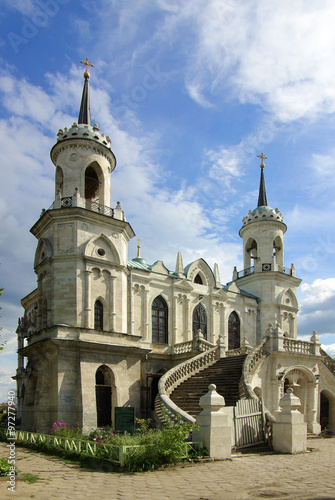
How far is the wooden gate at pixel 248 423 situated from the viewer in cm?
1460

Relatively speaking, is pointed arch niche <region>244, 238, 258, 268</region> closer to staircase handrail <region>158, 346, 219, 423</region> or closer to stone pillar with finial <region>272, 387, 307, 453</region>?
staircase handrail <region>158, 346, 219, 423</region>

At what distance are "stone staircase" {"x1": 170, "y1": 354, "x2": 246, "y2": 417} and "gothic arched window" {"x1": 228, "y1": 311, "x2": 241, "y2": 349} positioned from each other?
27.1 feet

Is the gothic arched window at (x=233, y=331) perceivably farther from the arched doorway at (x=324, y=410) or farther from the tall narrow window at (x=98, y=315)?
the tall narrow window at (x=98, y=315)

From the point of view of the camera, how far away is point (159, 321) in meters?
28.5

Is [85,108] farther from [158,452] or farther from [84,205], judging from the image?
[158,452]

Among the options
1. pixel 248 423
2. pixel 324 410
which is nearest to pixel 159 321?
pixel 324 410

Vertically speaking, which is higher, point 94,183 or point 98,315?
point 94,183

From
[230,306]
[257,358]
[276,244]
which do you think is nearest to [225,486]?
[257,358]

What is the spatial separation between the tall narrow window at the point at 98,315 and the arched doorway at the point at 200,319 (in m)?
8.03

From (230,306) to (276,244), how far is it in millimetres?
7807

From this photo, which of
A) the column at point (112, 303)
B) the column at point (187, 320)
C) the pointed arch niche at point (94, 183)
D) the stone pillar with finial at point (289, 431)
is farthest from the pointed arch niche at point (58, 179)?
the stone pillar with finial at point (289, 431)

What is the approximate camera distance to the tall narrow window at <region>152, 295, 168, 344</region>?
2811 cm

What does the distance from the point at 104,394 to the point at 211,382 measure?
560cm

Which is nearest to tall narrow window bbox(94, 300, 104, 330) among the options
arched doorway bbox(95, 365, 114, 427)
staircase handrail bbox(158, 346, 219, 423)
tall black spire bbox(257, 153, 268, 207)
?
arched doorway bbox(95, 365, 114, 427)
